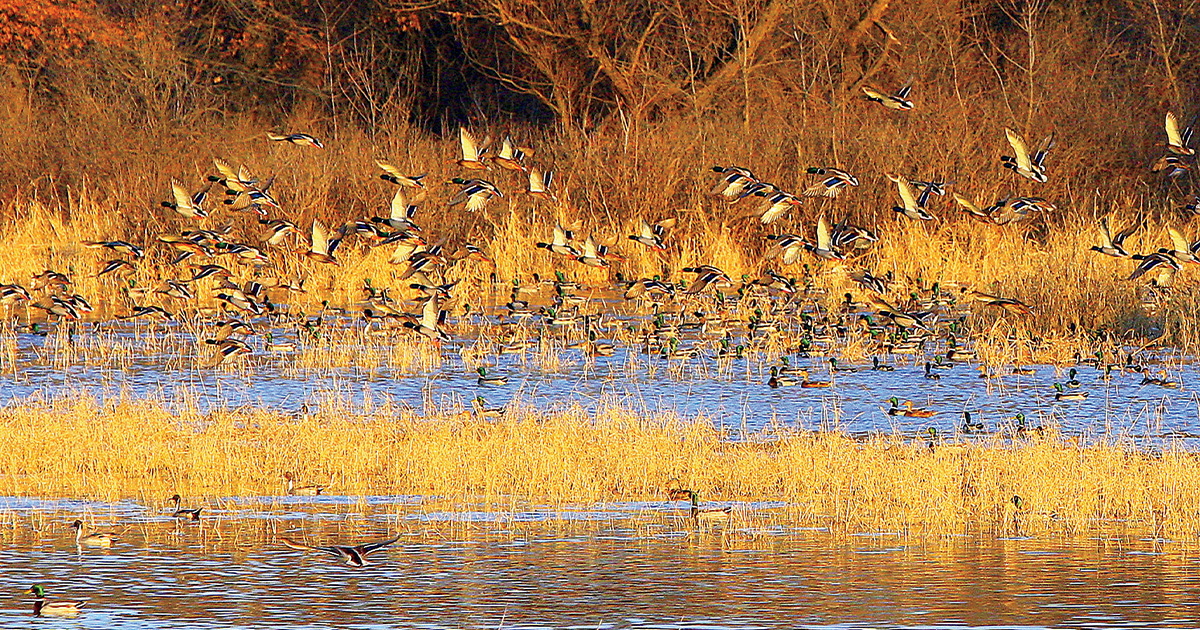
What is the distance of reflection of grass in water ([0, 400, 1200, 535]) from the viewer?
7.98 metres

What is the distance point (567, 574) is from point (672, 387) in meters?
5.64

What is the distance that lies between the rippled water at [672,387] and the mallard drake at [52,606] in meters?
4.85

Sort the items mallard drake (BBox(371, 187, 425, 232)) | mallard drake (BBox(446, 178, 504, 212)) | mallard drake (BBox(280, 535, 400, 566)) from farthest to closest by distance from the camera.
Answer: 1. mallard drake (BBox(371, 187, 425, 232))
2. mallard drake (BBox(446, 178, 504, 212))
3. mallard drake (BBox(280, 535, 400, 566))

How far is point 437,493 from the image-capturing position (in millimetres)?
8516

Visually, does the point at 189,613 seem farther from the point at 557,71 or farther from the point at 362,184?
the point at 557,71

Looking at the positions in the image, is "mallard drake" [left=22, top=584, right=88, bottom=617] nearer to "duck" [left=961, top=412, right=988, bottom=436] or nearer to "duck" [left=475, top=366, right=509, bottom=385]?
"duck" [left=961, top=412, right=988, bottom=436]

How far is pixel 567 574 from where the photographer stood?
6688mm

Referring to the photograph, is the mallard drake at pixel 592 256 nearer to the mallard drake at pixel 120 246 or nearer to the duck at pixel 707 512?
the mallard drake at pixel 120 246

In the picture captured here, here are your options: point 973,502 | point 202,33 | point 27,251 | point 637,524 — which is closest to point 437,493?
point 637,524

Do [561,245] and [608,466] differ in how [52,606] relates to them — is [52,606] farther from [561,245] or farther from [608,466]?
[561,245]

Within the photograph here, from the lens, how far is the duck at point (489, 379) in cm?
1252

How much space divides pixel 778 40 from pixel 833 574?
2285 cm

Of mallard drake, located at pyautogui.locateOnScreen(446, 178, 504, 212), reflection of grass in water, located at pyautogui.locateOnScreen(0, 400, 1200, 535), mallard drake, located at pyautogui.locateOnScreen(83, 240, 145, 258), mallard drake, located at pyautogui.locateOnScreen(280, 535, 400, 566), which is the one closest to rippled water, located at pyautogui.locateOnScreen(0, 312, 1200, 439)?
reflection of grass in water, located at pyautogui.locateOnScreen(0, 400, 1200, 535)

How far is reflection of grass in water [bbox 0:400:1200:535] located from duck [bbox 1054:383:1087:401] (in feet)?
6.21
